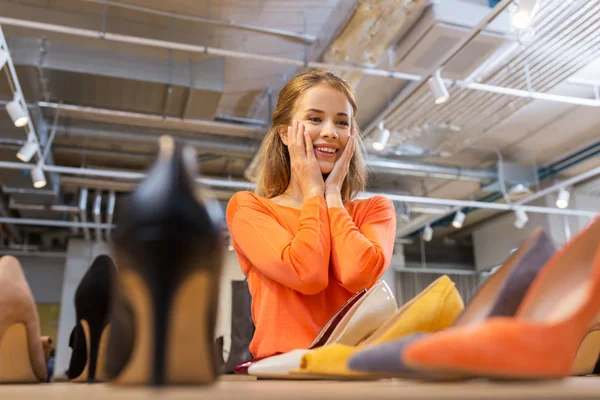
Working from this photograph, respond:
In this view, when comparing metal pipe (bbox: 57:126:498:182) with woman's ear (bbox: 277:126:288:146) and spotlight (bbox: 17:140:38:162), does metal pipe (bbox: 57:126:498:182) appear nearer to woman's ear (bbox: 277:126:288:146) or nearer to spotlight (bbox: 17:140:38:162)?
spotlight (bbox: 17:140:38:162)

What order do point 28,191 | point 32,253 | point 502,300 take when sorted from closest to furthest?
1. point 502,300
2. point 28,191
3. point 32,253

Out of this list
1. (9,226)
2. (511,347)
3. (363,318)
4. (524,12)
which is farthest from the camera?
(9,226)

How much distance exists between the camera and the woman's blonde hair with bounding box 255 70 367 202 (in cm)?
128

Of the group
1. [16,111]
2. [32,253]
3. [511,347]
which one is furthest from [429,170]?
[32,253]

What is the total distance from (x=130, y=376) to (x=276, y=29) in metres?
4.38

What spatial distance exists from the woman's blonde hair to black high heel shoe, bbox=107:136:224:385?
0.90 meters

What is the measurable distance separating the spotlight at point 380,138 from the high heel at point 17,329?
394cm

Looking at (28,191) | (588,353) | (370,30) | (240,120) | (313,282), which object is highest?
(240,120)

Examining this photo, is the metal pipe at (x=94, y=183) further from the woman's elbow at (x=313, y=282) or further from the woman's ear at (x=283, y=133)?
the woman's elbow at (x=313, y=282)

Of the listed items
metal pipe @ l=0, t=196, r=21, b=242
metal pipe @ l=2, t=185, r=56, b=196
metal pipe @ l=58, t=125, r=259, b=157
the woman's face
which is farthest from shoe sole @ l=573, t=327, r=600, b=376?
metal pipe @ l=0, t=196, r=21, b=242

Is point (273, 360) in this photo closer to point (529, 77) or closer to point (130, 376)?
point (130, 376)

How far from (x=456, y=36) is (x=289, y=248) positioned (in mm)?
3290

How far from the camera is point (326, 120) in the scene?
1.19 metres

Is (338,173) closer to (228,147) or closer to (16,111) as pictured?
(16,111)
